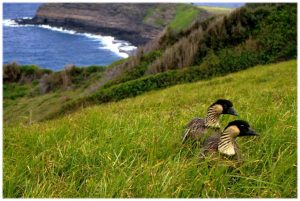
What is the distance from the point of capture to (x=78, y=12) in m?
111

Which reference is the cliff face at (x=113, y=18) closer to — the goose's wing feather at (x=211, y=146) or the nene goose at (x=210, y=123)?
the nene goose at (x=210, y=123)

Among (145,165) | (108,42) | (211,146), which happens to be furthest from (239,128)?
(108,42)

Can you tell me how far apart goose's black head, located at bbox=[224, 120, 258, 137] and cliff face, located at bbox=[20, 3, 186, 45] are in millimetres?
93850

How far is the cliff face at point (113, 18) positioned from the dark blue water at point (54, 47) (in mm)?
4285

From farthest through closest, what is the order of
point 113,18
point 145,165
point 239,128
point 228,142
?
point 113,18
point 239,128
point 228,142
point 145,165

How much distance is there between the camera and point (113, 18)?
356 feet

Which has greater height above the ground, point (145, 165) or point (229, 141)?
point (229, 141)

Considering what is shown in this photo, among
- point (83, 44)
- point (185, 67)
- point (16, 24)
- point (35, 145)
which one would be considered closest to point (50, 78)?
point (185, 67)

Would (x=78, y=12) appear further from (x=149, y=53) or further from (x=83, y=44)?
(x=149, y=53)

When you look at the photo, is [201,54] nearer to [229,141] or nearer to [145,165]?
[229,141]

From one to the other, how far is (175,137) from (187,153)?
529mm

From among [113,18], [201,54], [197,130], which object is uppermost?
[197,130]

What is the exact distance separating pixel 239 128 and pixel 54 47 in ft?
294

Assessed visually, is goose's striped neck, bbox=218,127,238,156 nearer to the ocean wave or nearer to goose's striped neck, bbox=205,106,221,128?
goose's striped neck, bbox=205,106,221,128
